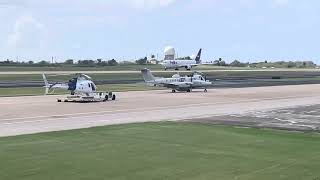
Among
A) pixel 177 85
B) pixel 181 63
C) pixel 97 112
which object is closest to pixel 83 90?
pixel 97 112

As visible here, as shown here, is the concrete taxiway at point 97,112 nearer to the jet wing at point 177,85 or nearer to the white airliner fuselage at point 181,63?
the jet wing at point 177,85

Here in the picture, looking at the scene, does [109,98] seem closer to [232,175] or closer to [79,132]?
[79,132]

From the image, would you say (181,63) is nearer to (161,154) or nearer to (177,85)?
(177,85)

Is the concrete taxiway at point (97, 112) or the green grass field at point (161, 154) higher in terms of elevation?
the green grass field at point (161, 154)

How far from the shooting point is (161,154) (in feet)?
74.1

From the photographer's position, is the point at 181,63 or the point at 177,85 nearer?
the point at 177,85

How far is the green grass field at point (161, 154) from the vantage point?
1847 cm

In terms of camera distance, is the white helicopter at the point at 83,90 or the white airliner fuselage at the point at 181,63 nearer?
the white helicopter at the point at 83,90

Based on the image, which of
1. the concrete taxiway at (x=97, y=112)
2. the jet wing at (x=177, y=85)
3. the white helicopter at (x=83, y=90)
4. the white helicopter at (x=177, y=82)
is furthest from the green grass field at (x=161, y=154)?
the white helicopter at (x=177, y=82)

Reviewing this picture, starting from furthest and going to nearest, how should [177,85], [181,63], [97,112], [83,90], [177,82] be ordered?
[181,63] < [177,82] < [177,85] < [83,90] < [97,112]

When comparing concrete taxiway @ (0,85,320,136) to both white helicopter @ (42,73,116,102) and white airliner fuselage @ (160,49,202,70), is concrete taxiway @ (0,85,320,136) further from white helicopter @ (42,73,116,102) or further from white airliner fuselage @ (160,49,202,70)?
white airliner fuselage @ (160,49,202,70)

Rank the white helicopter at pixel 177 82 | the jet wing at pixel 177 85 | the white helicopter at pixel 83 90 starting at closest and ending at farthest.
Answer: the white helicopter at pixel 83 90 < the jet wing at pixel 177 85 < the white helicopter at pixel 177 82

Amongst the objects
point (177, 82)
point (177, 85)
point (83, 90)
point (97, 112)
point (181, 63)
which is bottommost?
point (97, 112)

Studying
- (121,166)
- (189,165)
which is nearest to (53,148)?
(121,166)
